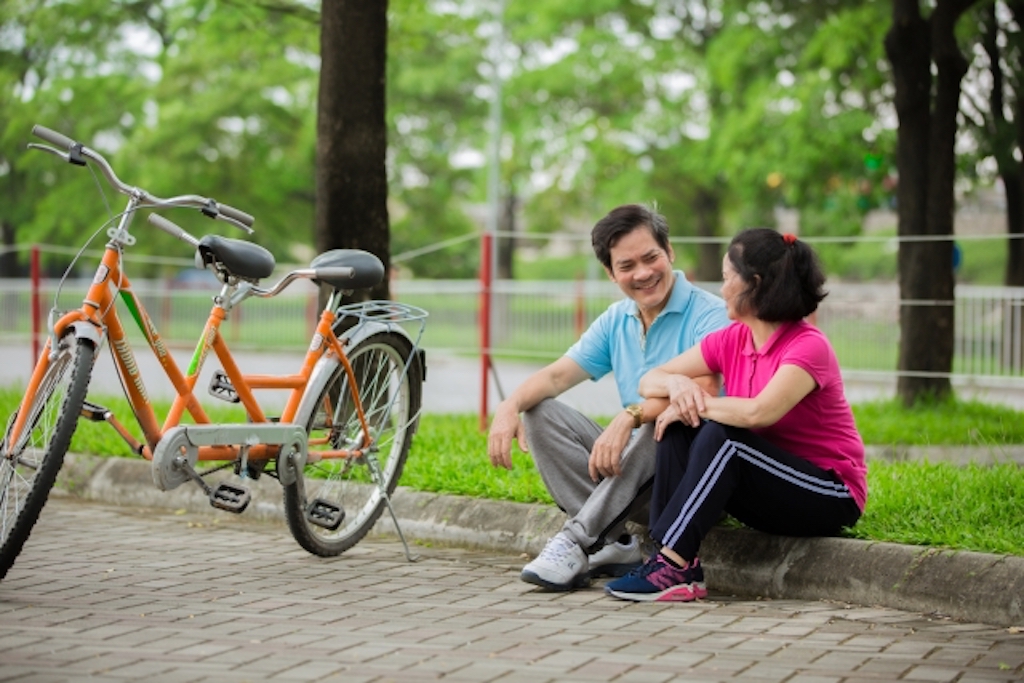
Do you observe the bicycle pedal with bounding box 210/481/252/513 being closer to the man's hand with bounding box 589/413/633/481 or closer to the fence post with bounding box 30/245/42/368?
the man's hand with bounding box 589/413/633/481

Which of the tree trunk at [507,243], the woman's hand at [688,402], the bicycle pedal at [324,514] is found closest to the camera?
the woman's hand at [688,402]

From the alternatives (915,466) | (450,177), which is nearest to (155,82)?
(450,177)

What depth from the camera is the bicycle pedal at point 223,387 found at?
18.4 feet

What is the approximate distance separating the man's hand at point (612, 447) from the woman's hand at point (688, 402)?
0.72 ft

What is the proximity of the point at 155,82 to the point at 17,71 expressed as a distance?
3688 millimetres

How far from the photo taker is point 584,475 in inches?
215

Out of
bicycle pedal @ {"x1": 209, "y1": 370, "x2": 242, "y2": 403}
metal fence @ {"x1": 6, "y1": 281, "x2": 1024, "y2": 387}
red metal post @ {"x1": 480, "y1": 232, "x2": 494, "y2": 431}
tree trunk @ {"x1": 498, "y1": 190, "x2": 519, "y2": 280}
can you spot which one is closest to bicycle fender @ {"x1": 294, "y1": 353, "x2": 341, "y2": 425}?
bicycle pedal @ {"x1": 209, "y1": 370, "x2": 242, "y2": 403}

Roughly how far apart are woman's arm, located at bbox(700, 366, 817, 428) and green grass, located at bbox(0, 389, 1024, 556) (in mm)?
635

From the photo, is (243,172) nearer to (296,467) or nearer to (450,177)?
(450,177)

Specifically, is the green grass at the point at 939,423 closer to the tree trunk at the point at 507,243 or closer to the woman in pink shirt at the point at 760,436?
the woman in pink shirt at the point at 760,436

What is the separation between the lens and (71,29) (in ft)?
100

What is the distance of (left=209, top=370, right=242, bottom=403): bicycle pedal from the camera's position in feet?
18.4

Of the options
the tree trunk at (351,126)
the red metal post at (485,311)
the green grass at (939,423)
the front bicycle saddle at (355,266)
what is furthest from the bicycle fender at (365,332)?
the green grass at (939,423)

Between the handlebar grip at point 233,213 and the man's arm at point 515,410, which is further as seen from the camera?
the man's arm at point 515,410
